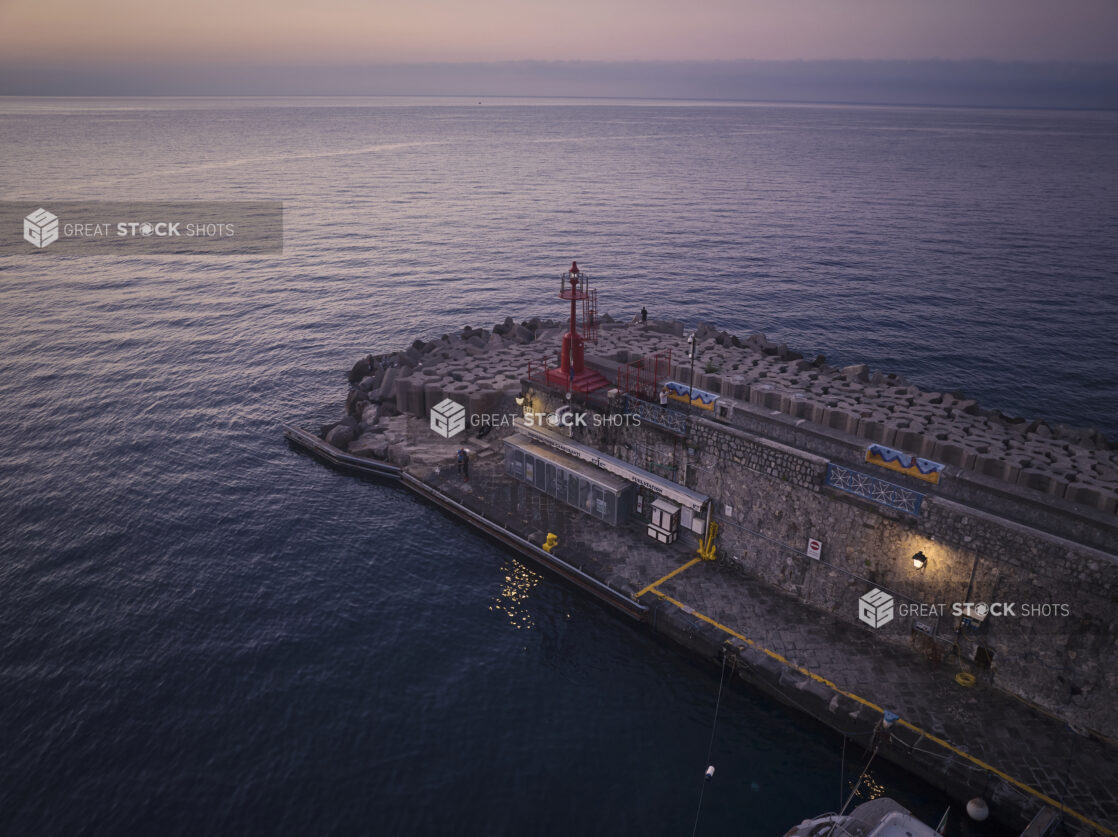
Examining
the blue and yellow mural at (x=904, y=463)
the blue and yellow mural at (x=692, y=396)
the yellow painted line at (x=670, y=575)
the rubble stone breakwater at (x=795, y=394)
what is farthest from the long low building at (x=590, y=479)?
the blue and yellow mural at (x=904, y=463)

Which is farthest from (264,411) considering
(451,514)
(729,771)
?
(729,771)

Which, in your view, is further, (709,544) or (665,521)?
(665,521)

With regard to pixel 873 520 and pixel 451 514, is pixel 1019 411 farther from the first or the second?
pixel 451 514

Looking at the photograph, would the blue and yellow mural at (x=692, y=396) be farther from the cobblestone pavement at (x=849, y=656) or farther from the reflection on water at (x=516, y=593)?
the reflection on water at (x=516, y=593)

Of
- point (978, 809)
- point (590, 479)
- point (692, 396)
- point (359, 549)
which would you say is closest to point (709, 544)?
point (590, 479)

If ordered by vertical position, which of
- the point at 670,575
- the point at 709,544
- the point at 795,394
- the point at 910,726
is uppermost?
the point at 795,394

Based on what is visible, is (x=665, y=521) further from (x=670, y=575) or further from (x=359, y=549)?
(x=359, y=549)

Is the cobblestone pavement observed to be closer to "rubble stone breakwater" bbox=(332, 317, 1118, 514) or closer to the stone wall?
the stone wall
